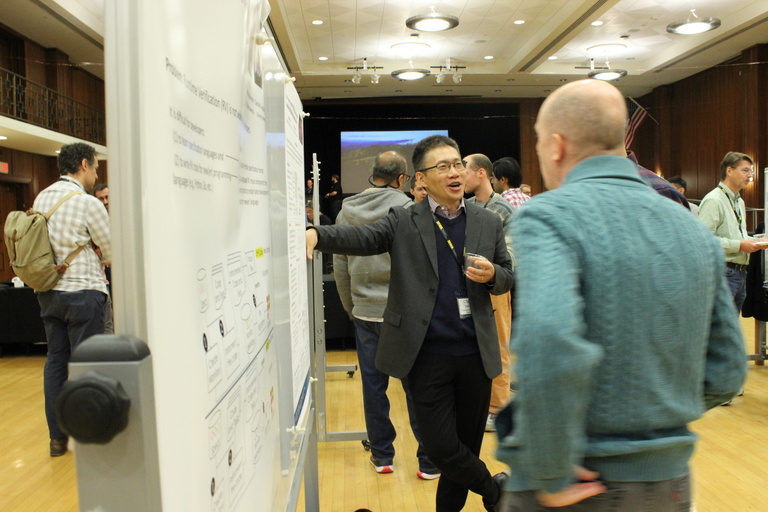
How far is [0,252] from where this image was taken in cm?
1150

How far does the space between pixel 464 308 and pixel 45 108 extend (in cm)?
1193

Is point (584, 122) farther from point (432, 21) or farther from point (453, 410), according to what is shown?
point (432, 21)

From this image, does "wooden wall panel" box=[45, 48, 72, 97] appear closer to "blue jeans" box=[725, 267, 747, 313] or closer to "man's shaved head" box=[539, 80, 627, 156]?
"blue jeans" box=[725, 267, 747, 313]

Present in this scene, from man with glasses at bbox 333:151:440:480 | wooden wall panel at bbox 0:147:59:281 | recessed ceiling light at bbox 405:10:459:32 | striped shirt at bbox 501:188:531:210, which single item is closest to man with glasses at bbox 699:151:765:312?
striped shirt at bbox 501:188:531:210

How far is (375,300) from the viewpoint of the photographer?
10.4ft

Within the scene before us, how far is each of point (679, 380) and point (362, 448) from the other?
112 inches

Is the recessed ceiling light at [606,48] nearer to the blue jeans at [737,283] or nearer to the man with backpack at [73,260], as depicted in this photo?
the blue jeans at [737,283]

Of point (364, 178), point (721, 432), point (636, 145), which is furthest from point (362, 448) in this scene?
point (636, 145)

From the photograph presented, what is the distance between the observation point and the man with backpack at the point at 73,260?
3191mm

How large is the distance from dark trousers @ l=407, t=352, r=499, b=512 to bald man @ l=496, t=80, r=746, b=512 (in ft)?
3.42

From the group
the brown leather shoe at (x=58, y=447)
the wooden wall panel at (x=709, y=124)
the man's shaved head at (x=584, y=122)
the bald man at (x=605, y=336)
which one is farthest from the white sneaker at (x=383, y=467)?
the wooden wall panel at (x=709, y=124)

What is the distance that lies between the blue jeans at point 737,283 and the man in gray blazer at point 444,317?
292 centimetres

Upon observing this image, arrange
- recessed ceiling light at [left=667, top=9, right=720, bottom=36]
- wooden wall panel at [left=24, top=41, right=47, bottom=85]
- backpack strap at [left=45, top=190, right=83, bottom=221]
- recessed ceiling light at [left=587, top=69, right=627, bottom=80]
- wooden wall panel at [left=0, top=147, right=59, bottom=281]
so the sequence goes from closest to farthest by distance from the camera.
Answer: backpack strap at [left=45, top=190, right=83, bottom=221] → recessed ceiling light at [left=667, top=9, right=720, bottom=36] → wooden wall panel at [left=24, top=41, right=47, bottom=85] → wooden wall panel at [left=0, top=147, right=59, bottom=281] → recessed ceiling light at [left=587, top=69, right=627, bottom=80]

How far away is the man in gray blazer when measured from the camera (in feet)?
7.22
